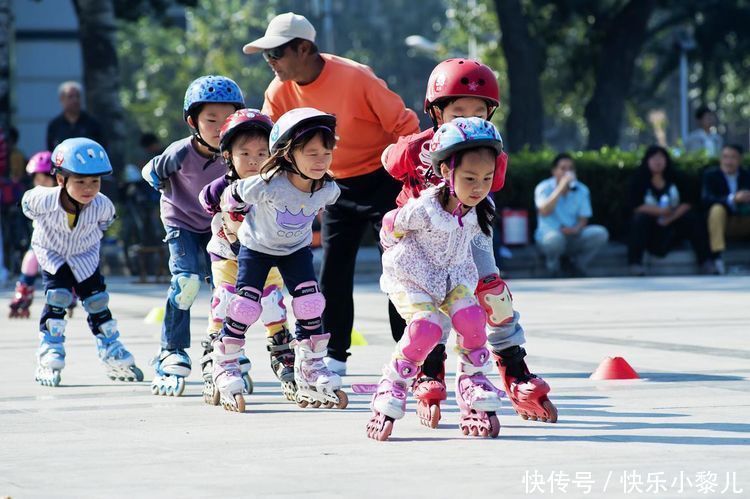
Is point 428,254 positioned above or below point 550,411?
above

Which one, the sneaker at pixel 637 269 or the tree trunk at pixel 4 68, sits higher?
the tree trunk at pixel 4 68

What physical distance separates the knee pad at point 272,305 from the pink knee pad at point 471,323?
154 centimetres

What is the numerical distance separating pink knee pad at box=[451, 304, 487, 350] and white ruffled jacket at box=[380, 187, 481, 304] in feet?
0.40

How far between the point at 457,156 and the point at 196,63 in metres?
55.0

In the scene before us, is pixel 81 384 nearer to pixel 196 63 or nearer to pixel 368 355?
pixel 368 355

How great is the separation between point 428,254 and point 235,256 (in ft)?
4.82

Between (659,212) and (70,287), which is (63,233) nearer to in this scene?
(70,287)

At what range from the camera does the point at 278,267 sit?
7125mm

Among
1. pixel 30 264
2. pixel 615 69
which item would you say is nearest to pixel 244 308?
pixel 30 264

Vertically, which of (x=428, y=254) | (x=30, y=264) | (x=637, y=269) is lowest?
(x=637, y=269)

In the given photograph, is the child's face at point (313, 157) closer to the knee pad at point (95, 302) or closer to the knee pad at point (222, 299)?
the knee pad at point (222, 299)

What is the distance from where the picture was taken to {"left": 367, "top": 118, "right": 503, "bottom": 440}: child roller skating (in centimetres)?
605

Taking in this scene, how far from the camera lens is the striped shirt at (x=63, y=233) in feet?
27.7

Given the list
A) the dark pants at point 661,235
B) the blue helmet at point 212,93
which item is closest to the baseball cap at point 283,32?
the blue helmet at point 212,93
